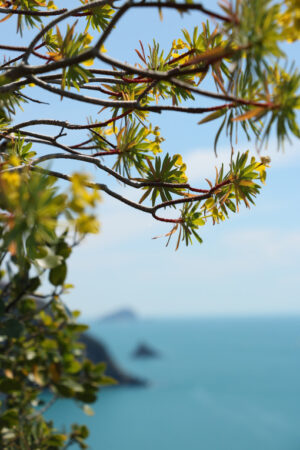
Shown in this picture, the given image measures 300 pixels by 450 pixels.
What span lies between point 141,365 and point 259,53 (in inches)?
688

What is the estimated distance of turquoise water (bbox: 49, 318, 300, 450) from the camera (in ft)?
20.3

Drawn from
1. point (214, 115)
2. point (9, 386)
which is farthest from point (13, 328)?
point (214, 115)

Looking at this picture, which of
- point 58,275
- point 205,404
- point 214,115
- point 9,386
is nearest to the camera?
point 214,115

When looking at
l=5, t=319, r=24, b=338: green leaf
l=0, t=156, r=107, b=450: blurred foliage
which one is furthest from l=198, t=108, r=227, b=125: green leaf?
l=5, t=319, r=24, b=338: green leaf

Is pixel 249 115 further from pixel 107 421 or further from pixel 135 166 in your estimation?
pixel 107 421

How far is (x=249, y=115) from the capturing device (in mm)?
629

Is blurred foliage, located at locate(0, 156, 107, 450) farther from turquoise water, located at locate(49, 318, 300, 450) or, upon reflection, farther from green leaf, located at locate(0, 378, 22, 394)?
turquoise water, located at locate(49, 318, 300, 450)

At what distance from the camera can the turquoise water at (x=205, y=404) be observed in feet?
20.3

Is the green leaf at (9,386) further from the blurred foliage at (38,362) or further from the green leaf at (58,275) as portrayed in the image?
the green leaf at (58,275)

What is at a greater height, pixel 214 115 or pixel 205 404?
pixel 214 115

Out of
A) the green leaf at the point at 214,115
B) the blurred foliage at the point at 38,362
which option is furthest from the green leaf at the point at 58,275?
the green leaf at the point at 214,115

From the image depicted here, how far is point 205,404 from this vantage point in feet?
36.2

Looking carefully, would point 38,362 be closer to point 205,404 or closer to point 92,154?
point 92,154

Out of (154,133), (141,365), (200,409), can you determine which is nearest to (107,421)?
(200,409)
